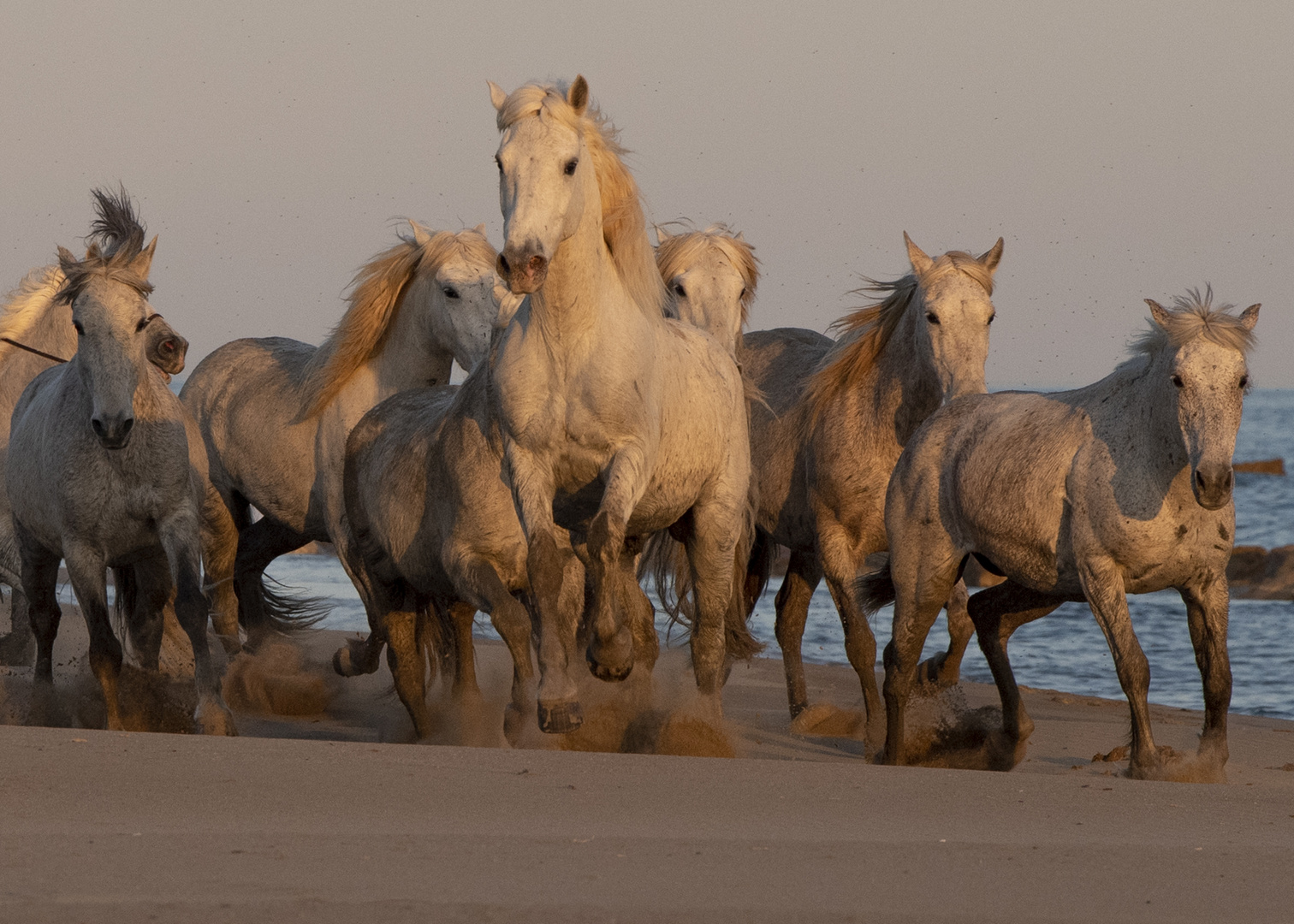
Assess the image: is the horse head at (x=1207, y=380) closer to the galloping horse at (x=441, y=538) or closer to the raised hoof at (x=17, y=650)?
the galloping horse at (x=441, y=538)

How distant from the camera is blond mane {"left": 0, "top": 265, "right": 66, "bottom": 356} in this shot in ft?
32.8

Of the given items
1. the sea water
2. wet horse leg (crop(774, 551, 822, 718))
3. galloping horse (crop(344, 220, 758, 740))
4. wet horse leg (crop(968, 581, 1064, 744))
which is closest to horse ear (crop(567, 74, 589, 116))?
galloping horse (crop(344, 220, 758, 740))

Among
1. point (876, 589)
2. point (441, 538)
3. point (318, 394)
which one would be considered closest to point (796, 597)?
point (876, 589)

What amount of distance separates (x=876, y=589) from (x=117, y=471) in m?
3.62

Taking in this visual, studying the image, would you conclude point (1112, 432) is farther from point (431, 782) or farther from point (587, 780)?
point (431, 782)

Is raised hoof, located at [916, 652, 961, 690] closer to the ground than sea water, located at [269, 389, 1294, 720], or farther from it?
farther from it

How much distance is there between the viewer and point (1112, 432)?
6418mm

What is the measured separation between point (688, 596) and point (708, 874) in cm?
632

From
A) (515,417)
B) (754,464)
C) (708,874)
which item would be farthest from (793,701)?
(708,874)

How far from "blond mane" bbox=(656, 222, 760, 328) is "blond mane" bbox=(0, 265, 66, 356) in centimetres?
376

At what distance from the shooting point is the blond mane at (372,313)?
8.83 metres

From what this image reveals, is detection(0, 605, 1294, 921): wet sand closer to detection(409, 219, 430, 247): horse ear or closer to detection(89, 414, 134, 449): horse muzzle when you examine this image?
detection(89, 414, 134, 449): horse muzzle

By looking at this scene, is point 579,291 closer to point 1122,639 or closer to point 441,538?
point 441,538

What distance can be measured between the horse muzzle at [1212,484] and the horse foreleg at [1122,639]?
23.0 inches
